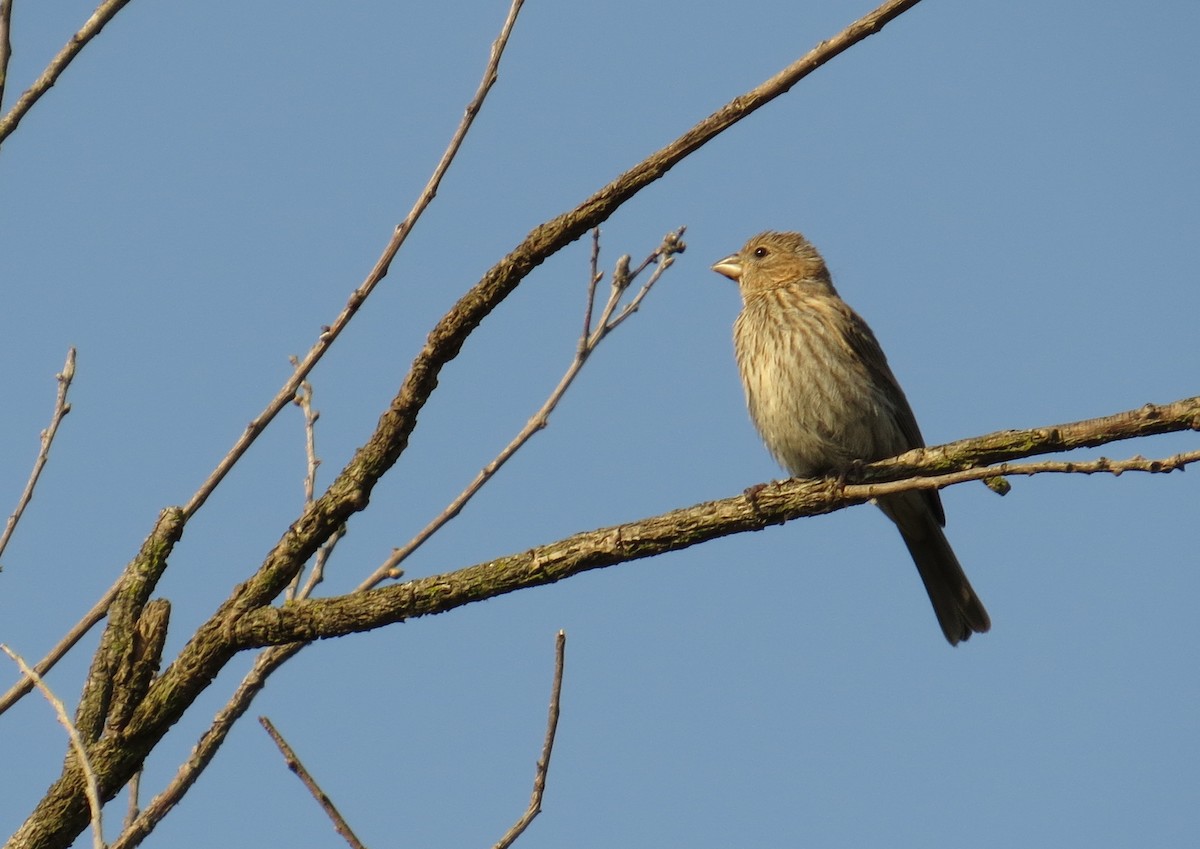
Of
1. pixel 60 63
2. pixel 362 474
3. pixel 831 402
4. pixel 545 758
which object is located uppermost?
pixel 60 63

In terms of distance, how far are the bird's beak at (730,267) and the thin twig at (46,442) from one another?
481 cm

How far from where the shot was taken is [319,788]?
2.81 metres

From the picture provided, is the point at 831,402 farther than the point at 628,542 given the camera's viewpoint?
Yes

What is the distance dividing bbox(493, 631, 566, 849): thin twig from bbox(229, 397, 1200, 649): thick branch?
31 cm

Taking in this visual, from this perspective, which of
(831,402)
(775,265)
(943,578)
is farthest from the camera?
(775,265)

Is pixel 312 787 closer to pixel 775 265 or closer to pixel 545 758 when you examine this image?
pixel 545 758

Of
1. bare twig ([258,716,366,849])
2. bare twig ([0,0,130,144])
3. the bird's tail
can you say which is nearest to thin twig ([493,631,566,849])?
bare twig ([258,716,366,849])

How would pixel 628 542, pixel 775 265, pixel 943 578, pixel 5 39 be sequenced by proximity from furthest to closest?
pixel 775 265 → pixel 943 578 → pixel 628 542 → pixel 5 39

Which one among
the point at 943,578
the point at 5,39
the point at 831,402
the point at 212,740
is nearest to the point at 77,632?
the point at 212,740

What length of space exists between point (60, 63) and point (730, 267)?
539cm

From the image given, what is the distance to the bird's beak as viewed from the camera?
784 centimetres

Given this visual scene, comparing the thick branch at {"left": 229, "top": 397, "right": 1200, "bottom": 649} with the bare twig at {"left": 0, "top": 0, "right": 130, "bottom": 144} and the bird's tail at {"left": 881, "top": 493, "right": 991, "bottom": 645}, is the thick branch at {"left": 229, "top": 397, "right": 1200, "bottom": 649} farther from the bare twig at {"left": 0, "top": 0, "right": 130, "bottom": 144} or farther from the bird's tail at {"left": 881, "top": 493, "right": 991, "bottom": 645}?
the bird's tail at {"left": 881, "top": 493, "right": 991, "bottom": 645}

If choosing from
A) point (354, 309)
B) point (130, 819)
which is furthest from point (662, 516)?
point (130, 819)

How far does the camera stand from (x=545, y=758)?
2803 mm
